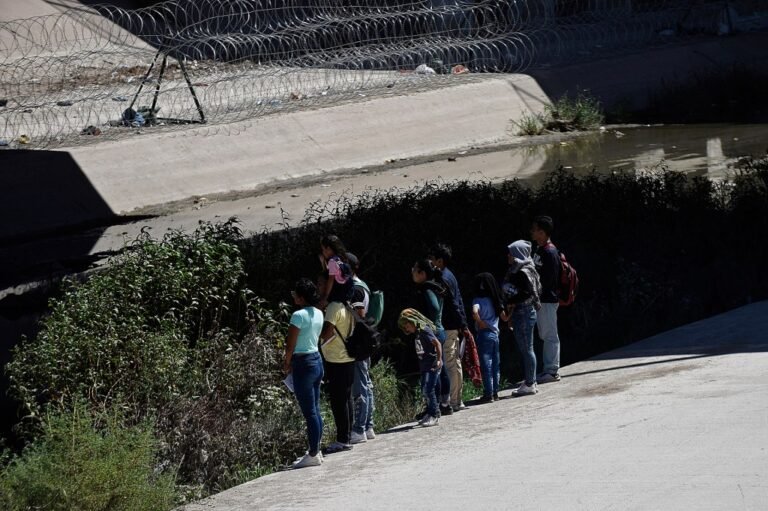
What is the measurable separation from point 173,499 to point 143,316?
2.55m

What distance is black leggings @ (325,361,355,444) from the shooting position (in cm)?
862

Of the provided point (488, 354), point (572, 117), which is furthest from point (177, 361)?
point (572, 117)

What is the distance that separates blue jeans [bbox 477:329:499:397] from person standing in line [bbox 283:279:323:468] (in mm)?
1600

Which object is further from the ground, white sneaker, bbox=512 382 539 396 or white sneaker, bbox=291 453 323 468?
white sneaker, bbox=512 382 539 396

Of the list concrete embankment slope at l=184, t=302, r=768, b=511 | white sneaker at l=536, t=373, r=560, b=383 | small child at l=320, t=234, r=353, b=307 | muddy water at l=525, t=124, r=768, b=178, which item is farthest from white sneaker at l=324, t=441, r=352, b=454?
muddy water at l=525, t=124, r=768, b=178

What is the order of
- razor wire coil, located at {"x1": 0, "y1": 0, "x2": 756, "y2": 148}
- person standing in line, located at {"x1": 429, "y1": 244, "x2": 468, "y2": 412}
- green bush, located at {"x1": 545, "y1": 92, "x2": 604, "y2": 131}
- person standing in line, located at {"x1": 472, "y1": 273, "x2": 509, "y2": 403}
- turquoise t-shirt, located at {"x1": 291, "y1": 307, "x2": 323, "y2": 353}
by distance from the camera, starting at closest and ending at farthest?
turquoise t-shirt, located at {"x1": 291, "y1": 307, "x2": 323, "y2": 353}, person standing in line, located at {"x1": 429, "y1": 244, "x2": 468, "y2": 412}, person standing in line, located at {"x1": 472, "y1": 273, "x2": 509, "y2": 403}, razor wire coil, located at {"x1": 0, "y1": 0, "x2": 756, "y2": 148}, green bush, located at {"x1": 545, "y1": 92, "x2": 604, "y2": 131}

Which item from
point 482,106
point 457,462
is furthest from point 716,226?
point 482,106

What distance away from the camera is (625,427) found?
26.1 feet

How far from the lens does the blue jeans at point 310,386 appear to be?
830 centimetres

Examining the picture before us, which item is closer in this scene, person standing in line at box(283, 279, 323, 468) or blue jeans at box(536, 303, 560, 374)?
person standing in line at box(283, 279, 323, 468)

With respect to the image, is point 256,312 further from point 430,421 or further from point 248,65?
point 248,65

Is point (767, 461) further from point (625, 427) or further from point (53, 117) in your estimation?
point (53, 117)

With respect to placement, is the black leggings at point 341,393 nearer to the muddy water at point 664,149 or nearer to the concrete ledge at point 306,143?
the concrete ledge at point 306,143

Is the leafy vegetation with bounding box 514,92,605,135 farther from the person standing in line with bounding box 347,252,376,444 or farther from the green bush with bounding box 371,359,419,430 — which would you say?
the person standing in line with bounding box 347,252,376,444
